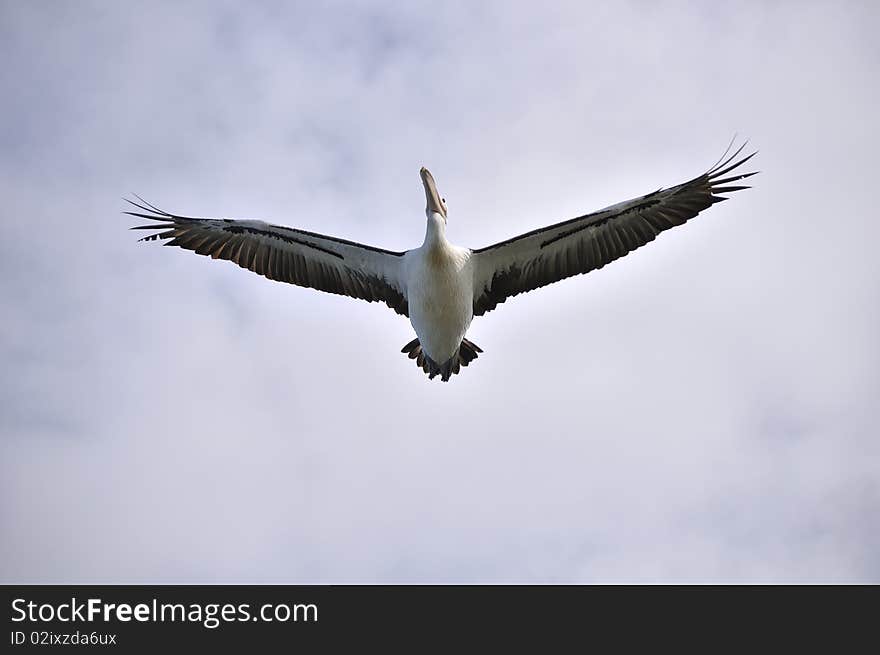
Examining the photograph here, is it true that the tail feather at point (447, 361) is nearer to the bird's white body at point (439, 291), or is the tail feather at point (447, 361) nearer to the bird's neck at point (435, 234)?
the bird's white body at point (439, 291)

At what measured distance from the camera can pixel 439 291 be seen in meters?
13.1

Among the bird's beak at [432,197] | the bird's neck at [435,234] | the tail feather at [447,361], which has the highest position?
the bird's beak at [432,197]

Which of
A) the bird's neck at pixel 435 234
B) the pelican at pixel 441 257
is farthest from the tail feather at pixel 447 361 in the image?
the bird's neck at pixel 435 234

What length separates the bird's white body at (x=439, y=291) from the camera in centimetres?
1297

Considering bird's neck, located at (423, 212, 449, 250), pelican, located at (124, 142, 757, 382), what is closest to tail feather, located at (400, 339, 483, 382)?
pelican, located at (124, 142, 757, 382)

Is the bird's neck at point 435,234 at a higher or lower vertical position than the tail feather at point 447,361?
higher

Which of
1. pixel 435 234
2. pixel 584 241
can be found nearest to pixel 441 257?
pixel 435 234

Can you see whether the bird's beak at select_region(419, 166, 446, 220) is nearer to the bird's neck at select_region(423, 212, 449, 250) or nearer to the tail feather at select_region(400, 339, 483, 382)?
the bird's neck at select_region(423, 212, 449, 250)

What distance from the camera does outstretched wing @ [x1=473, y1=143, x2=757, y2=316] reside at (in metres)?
13.2

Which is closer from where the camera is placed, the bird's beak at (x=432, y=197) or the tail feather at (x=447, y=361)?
the bird's beak at (x=432, y=197)

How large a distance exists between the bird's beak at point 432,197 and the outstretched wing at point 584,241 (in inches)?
30.9
